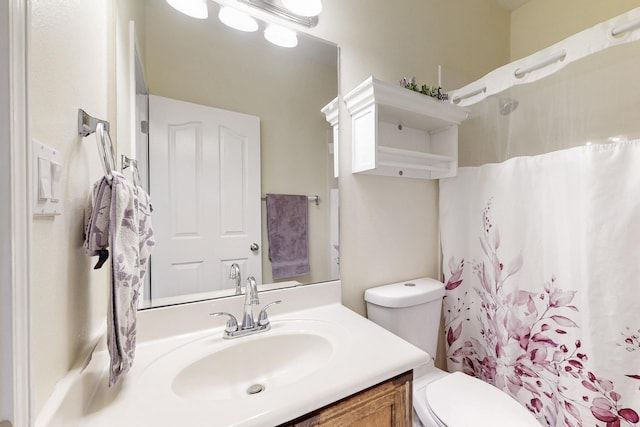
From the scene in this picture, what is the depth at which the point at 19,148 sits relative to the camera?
0.33 m

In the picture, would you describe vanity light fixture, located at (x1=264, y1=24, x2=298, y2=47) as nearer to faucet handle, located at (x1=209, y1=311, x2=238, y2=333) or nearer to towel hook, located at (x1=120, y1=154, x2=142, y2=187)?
towel hook, located at (x1=120, y1=154, x2=142, y2=187)

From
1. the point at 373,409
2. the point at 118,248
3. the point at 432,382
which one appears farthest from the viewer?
the point at 432,382

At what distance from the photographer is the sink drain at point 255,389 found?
2.78ft

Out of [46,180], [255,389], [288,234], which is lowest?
[255,389]

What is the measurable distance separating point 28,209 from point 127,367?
1.51 feet

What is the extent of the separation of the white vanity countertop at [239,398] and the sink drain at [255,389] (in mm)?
74

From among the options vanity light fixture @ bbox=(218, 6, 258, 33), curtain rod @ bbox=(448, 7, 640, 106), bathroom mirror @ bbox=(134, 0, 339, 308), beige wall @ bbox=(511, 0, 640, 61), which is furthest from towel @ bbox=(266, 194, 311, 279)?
beige wall @ bbox=(511, 0, 640, 61)

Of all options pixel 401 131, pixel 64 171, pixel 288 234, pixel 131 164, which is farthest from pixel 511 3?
pixel 64 171

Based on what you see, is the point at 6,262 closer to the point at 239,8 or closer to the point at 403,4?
the point at 239,8

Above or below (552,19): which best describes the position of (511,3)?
above

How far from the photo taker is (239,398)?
616 mm

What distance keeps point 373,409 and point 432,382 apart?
0.63 meters

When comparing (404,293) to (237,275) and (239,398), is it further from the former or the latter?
(239,398)

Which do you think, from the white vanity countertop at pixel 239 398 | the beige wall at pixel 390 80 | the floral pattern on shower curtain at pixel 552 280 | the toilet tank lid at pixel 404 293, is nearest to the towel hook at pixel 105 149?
the white vanity countertop at pixel 239 398
